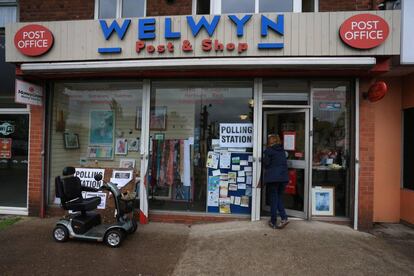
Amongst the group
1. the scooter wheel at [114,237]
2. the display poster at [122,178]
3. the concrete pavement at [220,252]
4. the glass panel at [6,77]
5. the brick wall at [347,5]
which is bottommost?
the concrete pavement at [220,252]

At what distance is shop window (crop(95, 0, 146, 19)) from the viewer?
716cm

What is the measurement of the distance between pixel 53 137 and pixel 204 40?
12.8 feet

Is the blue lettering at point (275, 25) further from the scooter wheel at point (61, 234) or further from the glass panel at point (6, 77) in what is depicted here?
the glass panel at point (6, 77)

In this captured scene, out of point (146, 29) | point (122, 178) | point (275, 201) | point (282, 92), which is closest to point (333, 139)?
point (282, 92)

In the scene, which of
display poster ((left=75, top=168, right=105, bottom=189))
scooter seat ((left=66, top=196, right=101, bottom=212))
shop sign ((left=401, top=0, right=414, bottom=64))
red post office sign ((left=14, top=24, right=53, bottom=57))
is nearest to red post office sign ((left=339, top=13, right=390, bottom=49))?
shop sign ((left=401, top=0, right=414, bottom=64))

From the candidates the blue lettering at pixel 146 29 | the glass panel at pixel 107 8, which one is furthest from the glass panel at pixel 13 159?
the blue lettering at pixel 146 29

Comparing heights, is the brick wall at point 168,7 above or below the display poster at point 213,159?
above

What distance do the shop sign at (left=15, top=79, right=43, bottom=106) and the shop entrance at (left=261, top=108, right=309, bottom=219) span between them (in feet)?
14.8

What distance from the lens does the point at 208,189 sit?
681 cm

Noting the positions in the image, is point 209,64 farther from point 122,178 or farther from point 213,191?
point 122,178

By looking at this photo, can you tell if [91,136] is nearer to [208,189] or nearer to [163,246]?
[208,189]

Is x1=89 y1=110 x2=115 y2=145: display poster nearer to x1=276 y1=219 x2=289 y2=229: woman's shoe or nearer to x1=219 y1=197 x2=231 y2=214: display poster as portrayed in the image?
x1=219 y1=197 x2=231 y2=214: display poster

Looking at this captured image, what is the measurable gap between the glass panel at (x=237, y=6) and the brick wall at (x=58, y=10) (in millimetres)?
2718

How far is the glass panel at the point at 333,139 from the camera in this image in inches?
257
